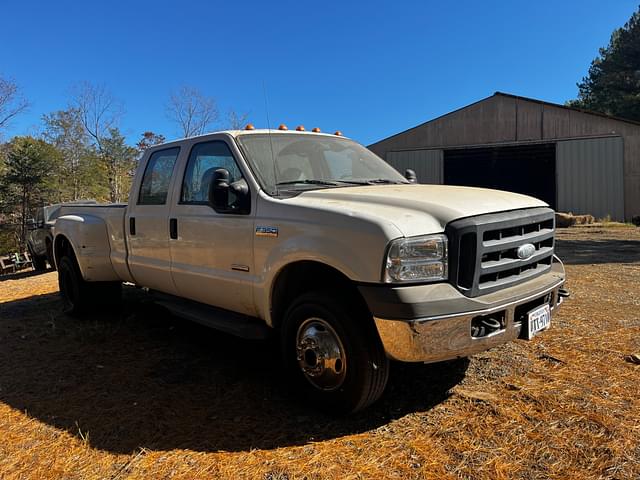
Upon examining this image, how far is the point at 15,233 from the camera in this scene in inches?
993

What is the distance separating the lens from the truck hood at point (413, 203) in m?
2.80

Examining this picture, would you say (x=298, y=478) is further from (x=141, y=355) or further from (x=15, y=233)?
(x=15, y=233)

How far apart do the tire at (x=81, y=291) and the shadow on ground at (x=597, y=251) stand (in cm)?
782

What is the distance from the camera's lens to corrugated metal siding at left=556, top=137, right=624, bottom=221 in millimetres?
21734

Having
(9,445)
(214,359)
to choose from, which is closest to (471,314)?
(214,359)

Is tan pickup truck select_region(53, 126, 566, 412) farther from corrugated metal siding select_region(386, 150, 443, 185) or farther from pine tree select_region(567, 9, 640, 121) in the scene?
pine tree select_region(567, 9, 640, 121)

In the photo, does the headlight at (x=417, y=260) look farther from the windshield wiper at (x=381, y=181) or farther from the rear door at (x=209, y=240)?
the windshield wiper at (x=381, y=181)

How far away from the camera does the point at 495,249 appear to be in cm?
293

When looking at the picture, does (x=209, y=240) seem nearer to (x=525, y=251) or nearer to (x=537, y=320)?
(x=525, y=251)

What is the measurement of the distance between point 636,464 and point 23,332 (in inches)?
228

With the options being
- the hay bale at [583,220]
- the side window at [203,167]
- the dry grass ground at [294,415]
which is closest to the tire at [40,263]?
the dry grass ground at [294,415]

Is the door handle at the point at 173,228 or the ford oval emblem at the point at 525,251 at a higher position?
the door handle at the point at 173,228

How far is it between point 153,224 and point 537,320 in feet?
11.2

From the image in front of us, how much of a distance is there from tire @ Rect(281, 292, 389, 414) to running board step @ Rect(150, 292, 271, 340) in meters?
0.33
